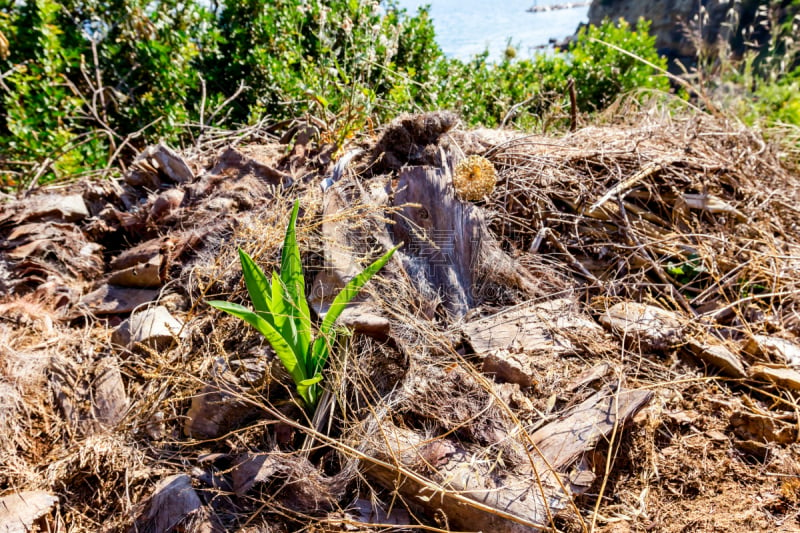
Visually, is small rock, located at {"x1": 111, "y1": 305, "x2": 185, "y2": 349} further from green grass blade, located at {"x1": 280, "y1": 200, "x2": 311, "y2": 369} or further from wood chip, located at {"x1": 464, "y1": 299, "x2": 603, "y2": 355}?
wood chip, located at {"x1": 464, "y1": 299, "x2": 603, "y2": 355}

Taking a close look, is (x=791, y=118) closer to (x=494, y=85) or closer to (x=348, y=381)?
Result: (x=494, y=85)

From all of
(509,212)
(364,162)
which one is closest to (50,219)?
(364,162)

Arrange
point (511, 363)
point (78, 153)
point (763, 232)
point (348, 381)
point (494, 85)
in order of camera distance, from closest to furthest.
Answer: point (348, 381)
point (511, 363)
point (763, 232)
point (78, 153)
point (494, 85)

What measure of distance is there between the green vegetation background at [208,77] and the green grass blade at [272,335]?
159 centimetres

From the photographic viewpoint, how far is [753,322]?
2268 mm

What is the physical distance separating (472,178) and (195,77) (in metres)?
2.80

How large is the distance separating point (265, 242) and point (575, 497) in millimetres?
1585

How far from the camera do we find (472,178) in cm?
229

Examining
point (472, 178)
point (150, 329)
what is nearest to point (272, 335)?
point (150, 329)

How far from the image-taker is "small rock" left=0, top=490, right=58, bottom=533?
1.49 meters

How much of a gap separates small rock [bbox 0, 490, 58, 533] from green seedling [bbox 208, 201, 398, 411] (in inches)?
35.3

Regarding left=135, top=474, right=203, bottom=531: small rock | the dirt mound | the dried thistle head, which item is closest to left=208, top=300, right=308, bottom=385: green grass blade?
the dirt mound

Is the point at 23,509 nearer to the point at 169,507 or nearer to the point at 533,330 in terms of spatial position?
the point at 169,507

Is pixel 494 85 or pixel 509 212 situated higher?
pixel 494 85
